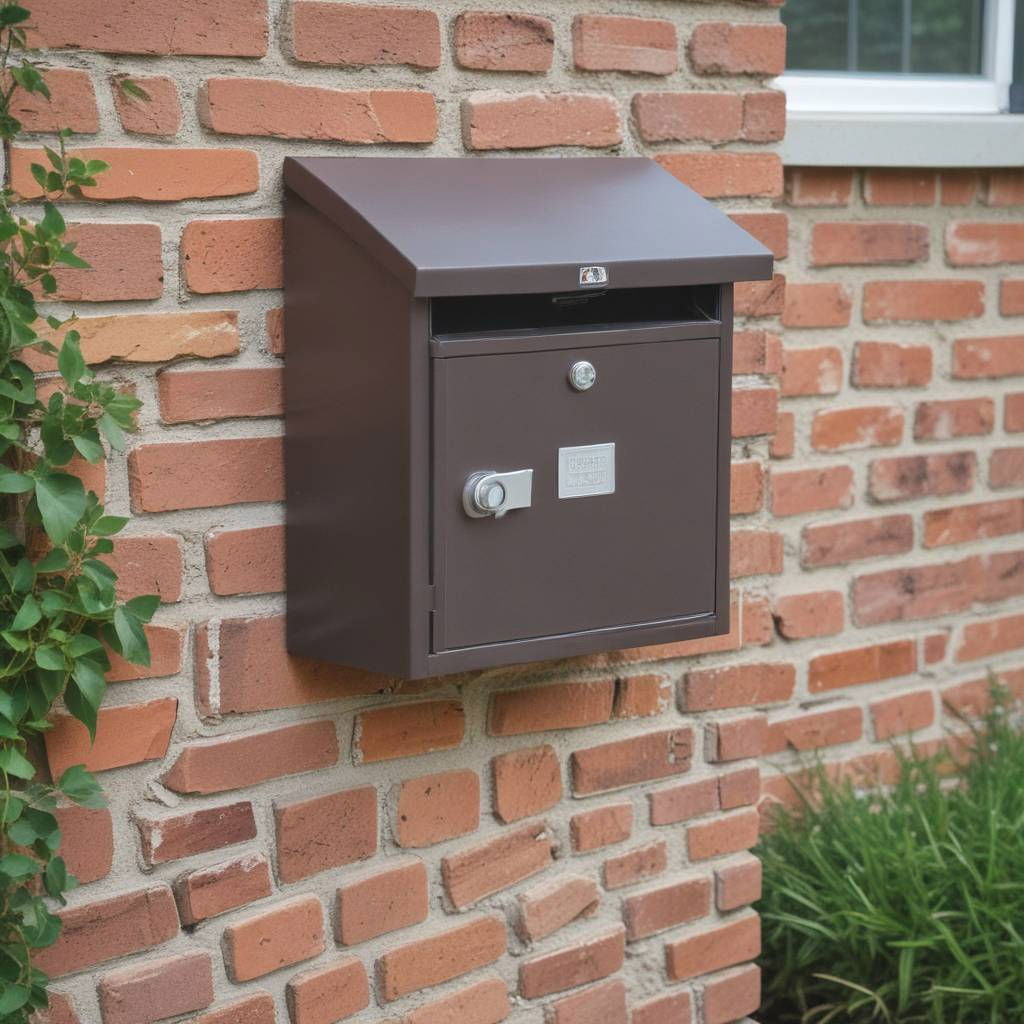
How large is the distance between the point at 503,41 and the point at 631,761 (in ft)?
3.25

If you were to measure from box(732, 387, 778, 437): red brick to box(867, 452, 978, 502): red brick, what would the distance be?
71 centimetres

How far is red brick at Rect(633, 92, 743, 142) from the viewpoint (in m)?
2.02

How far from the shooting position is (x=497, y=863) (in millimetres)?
2016

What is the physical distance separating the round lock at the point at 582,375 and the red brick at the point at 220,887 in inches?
26.6

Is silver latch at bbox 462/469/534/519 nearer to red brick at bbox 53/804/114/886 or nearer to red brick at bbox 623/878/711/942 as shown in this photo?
red brick at bbox 53/804/114/886

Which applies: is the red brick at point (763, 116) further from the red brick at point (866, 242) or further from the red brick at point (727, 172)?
the red brick at point (866, 242)

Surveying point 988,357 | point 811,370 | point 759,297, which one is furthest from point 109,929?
point 988,357

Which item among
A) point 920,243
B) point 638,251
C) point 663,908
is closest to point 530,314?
point 638,251

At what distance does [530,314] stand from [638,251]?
14 cm

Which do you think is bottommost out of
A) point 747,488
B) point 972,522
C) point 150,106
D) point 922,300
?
point 972,522

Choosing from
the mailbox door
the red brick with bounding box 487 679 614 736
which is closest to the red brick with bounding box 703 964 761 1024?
the red brick with bounding box 487 679 614 736

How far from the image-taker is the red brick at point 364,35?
1.72 m

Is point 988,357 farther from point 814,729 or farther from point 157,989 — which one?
point 157,989

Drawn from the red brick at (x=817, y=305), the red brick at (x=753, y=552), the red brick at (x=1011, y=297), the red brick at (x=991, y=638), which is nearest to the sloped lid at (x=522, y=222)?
the red brick at (x=753, y=552)
